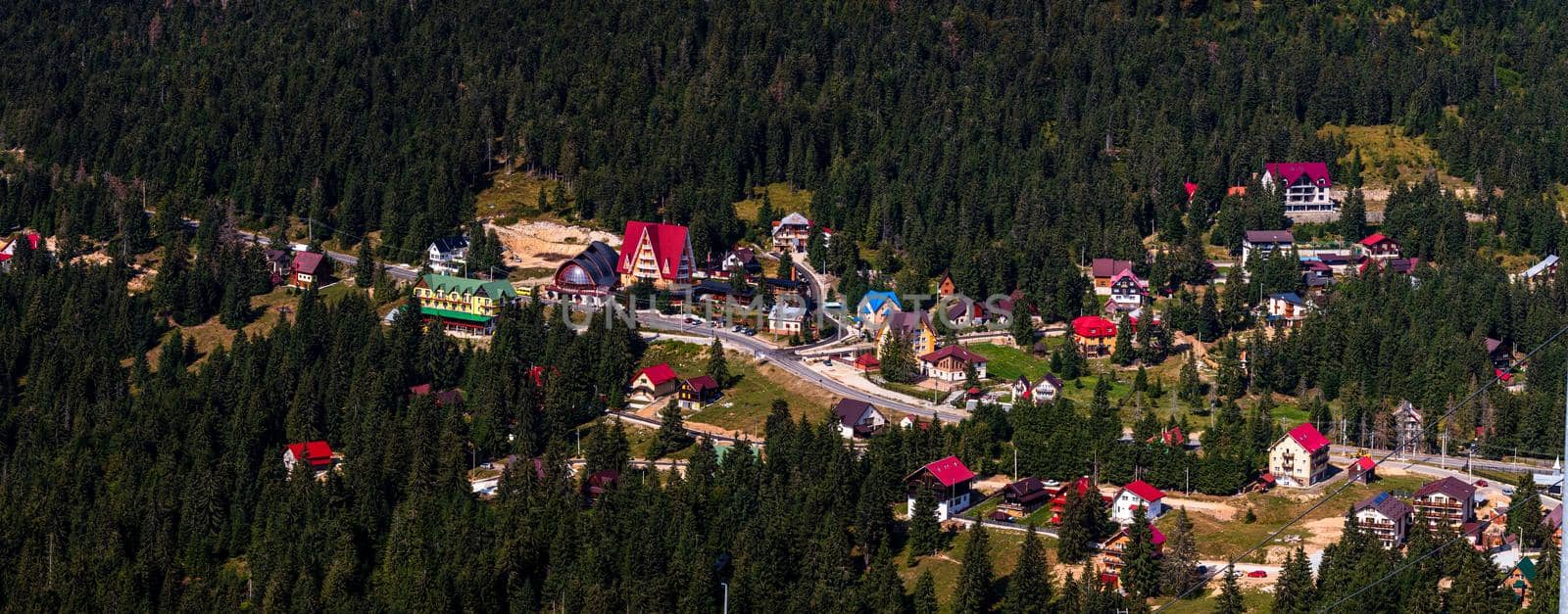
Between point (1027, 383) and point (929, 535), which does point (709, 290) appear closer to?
point (1027, 383)

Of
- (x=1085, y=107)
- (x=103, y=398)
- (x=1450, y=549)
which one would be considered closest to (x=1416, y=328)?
(x=1450, y=549)

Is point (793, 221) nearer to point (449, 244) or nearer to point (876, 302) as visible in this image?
point (876, 302)

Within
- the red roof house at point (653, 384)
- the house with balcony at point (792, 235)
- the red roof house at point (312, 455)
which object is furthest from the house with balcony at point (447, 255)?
the red roof house at point (653, 384)

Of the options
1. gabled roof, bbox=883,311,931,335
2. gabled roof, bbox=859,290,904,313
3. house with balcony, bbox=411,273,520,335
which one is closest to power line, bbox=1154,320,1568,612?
gabled roof, bbox=883,311,931,335

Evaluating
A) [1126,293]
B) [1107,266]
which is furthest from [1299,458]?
[1107,266]

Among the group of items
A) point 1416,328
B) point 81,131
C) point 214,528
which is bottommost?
point 214,528

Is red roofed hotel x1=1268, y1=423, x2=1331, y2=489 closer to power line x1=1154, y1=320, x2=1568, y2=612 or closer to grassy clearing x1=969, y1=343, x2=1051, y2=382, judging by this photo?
power line x1=1154, y1=320, x2=1568, y2=612

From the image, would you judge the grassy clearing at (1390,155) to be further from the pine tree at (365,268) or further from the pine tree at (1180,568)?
the pine tree at (365,268)
